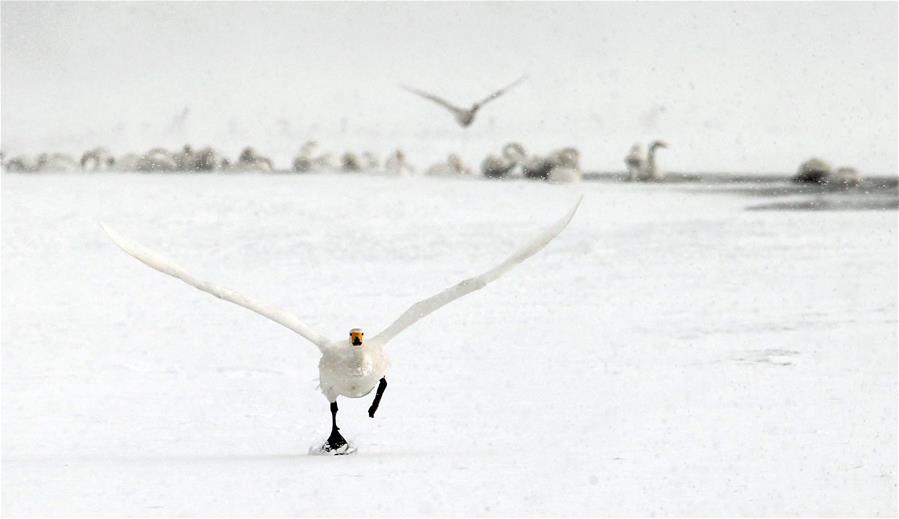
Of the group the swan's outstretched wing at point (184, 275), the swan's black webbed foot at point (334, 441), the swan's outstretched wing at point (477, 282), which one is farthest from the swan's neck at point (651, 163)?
the swan's outstretched wing at point (184, 275)

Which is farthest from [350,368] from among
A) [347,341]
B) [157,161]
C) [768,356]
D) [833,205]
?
[157,161]

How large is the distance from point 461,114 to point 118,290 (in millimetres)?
3046

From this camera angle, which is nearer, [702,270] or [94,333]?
[94,333]

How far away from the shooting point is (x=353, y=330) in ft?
16.5

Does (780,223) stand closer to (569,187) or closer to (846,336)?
(569,187)

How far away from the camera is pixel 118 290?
10109 millimetres

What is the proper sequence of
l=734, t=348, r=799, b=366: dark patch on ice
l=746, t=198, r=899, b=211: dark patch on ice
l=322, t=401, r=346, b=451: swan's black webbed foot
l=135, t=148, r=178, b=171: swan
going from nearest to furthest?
l=322, t=401, r=346, b=451: swan's black webbed foot, l=734, t=348, r=799, b=366: dark patch on ice, l=746, t=198, r=899, b=211: dark patch on ice, l=135, t=148, r=178, b=171: swan

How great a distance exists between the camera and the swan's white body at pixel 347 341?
4.96 metres

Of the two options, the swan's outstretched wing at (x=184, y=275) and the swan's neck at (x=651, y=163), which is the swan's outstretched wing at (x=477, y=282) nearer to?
the swan's outstretched wing at (x=184, y=275)

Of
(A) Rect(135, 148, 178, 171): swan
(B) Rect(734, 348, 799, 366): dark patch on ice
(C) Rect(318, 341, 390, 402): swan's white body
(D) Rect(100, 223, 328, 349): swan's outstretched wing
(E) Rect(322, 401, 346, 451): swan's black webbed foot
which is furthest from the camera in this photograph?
(A) Rect(135, 148, 178, 171): swan

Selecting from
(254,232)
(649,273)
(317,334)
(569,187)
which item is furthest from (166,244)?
(317,334)

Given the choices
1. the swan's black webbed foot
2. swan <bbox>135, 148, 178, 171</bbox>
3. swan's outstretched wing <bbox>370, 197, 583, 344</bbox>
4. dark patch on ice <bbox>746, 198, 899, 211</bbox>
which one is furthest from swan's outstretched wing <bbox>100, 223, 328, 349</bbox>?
swan <bbox>135, 148, 178, 171</bbox>

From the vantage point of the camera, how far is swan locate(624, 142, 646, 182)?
16817 millimetres

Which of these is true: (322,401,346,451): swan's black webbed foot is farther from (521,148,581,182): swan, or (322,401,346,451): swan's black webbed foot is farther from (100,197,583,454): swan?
(521,148,581,182): swan
